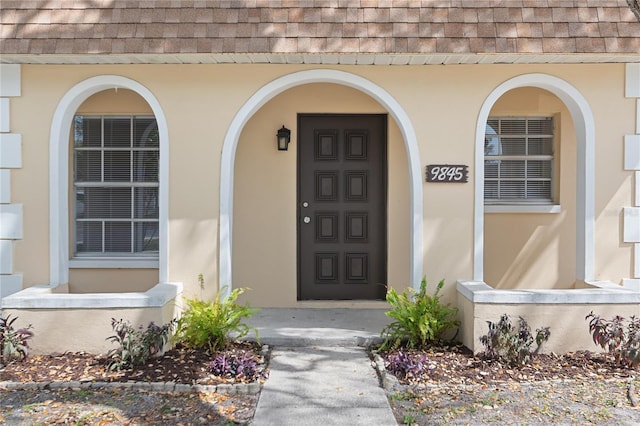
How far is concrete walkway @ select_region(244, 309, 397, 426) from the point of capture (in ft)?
12.6

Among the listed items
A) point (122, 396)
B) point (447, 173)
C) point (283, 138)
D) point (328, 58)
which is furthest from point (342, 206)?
point (122, 396)

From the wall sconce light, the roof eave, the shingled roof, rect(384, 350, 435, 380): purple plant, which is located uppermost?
the shingled roof

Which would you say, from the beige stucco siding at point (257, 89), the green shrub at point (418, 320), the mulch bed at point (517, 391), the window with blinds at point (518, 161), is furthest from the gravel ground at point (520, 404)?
the window with blinds at point (518, 161)

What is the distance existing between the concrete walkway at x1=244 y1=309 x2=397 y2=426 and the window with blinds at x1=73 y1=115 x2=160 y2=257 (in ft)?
6.57

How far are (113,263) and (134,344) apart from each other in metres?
2.01

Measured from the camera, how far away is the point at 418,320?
5.04 meters

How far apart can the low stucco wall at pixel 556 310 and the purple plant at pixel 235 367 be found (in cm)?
212

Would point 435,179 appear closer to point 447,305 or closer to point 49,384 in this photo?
point 447,305

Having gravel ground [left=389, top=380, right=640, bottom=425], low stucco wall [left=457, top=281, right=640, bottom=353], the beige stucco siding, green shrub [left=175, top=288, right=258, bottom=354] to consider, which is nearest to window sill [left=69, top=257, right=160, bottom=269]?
the beige stucco siding

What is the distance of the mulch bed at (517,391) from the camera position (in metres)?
3.79

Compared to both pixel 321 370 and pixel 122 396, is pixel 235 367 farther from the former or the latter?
pixel 122 396

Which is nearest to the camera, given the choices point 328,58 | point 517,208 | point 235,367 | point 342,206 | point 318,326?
point 235,367

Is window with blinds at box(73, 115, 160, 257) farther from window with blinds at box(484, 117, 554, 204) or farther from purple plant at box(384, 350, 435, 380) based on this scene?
window with blinds at box(484, 117, 554, 204)

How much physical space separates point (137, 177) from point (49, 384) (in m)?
2.96
